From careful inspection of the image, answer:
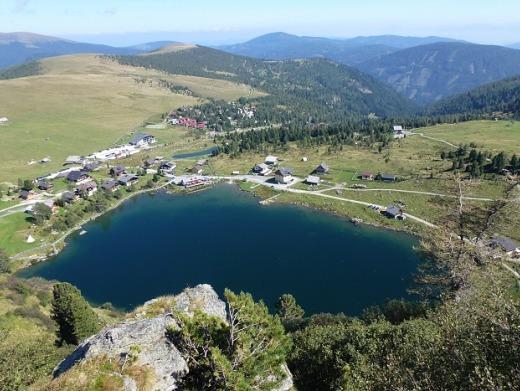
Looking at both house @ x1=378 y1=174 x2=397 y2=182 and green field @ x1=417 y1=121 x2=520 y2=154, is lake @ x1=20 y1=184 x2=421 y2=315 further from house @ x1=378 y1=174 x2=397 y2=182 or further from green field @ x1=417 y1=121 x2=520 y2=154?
green field @ x1=417 y1=121 x2=520 y2=154

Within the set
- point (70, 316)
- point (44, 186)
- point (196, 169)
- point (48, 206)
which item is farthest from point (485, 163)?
point (44, 186)

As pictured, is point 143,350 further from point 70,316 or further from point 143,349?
point 70,316

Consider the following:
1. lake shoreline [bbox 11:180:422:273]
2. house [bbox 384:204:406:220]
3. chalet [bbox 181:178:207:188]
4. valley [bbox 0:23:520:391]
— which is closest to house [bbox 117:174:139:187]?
valley [bbox 0:23:520:391]

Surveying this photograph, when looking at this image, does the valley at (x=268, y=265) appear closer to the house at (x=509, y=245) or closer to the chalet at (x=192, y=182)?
the house at (x=509, y=245)

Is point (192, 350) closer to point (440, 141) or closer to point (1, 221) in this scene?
point (1, 221)

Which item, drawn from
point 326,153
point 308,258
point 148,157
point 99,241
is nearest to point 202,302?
point 308,258

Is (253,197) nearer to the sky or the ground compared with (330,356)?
nearer to the ground
